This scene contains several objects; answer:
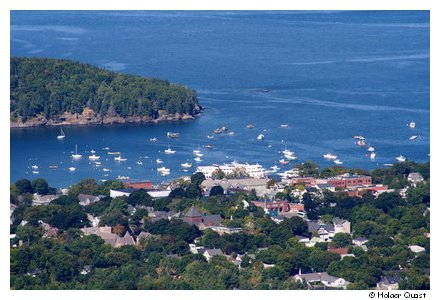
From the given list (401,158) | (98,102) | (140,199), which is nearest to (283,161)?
(401,158)

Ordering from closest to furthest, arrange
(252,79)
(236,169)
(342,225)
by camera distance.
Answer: (342,225), (236,169), (252,79)

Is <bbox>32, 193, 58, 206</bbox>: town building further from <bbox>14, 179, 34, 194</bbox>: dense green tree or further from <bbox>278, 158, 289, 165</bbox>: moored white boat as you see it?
<bbox>278, 158, 289, 165</bbox>: moored white boat

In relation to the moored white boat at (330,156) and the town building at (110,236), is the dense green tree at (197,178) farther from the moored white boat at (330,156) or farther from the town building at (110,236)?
the moored white boat at (330,156)

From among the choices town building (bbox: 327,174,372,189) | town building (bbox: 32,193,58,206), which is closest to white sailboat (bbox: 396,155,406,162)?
town building (bbox: 327,174,372,189)

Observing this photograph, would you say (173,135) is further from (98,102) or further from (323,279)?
(323,279)

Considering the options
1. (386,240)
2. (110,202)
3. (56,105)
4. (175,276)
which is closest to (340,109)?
(56,105)

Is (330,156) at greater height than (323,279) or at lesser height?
lesser

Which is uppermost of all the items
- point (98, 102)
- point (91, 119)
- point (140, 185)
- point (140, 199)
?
point (140, 199)
